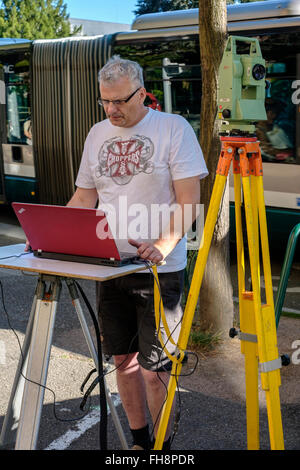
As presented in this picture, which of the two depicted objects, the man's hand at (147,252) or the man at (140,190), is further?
the man at (140,190)

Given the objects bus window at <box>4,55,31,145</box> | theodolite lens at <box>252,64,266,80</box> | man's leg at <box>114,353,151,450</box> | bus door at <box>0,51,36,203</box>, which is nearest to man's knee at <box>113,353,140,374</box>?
man's leg at <box>114,353,151,450</box>

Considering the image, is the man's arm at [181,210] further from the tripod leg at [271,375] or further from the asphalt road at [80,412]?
the asphalt road at [80,412]

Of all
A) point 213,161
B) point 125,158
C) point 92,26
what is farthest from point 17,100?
point 92,26

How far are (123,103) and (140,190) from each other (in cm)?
38

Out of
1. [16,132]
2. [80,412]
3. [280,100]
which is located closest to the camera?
[80,412]

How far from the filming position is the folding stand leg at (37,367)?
2674 millimetres

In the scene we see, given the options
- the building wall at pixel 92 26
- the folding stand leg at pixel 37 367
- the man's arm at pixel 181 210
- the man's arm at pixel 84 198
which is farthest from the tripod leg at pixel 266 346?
the building wall at pixel 92 26

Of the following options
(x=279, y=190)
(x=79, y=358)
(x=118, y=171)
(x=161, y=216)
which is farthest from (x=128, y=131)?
(x=279, y=190)

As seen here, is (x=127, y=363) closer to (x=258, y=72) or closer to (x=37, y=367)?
(x=37, y=367)

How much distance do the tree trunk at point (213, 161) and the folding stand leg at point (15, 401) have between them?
2.24 m

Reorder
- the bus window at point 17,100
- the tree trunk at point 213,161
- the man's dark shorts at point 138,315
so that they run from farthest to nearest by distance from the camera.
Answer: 1. the bus window at point 17,100
2. the tree trunk at point 213,161
3. the man's dark shorts at point 138,315

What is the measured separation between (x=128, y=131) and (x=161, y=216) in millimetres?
405

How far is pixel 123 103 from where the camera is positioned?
2.99 metres

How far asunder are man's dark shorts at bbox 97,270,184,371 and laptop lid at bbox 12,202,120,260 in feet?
1.62
